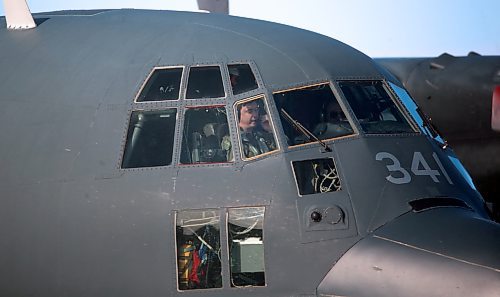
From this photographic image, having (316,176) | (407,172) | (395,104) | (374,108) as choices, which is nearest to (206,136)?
(316,176)

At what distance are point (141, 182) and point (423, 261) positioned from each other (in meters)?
3.03

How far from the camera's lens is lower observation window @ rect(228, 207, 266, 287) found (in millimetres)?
7508

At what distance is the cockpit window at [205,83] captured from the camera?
8.28m

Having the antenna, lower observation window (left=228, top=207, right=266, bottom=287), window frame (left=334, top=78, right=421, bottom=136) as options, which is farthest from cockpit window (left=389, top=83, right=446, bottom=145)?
the antenna

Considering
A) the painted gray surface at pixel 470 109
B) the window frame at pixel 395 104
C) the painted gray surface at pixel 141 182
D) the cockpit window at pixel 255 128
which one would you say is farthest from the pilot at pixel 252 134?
the painted gray surface at pixel 470 109

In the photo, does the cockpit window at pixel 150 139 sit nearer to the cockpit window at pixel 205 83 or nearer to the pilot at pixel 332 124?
the cockpit window at pixel 205 83

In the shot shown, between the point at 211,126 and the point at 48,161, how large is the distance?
187 centimetres

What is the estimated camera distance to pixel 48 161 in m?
8.25

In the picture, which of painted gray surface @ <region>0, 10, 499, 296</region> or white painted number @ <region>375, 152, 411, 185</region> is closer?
painted gray surface @ <region>0, 10, 499, 296</region>

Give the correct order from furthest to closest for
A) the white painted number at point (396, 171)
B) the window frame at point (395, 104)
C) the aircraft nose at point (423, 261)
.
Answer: the window frame at point (395, 104) → the white painted number at point (396, 171) → the aircraft nose at point (423, 261)

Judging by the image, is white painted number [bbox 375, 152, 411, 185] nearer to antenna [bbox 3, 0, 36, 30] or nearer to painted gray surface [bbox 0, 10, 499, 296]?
painted gray surface [bbox 0, 10, 499, 296]

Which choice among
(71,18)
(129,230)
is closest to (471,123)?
(71,18)

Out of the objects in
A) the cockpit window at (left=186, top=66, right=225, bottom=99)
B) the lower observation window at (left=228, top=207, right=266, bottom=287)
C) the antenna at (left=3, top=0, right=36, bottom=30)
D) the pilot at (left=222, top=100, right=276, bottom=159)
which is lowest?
the lower observation window at (left=228, top=207, right=266, bottom=287)

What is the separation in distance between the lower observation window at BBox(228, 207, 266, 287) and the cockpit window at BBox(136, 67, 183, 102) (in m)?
1.73
